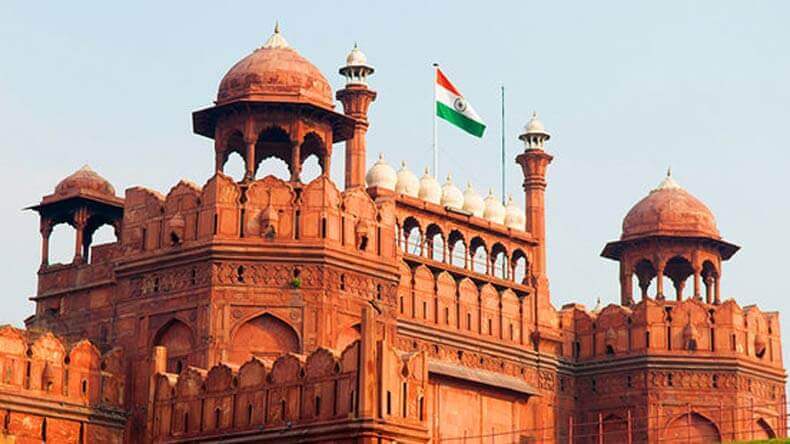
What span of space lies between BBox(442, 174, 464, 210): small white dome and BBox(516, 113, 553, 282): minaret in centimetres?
241

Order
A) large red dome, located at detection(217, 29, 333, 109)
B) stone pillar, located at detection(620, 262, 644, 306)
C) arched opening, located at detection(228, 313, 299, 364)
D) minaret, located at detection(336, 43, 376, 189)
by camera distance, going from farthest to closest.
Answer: stone pillar, located at detection(620, 262, 644, 306) → minaret, located at detection(336, 43, 376, 189) → large red dome, located at detection(217, 29, 333, 109) → arched opening, located at detection(228, 313, 299, 364)

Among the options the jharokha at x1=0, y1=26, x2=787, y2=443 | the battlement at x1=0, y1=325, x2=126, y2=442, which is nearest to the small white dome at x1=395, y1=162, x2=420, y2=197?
the jharokha at x1=0, y1=26, x2=787, y2=443

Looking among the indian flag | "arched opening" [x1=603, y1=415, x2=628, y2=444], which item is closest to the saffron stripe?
the indian flag

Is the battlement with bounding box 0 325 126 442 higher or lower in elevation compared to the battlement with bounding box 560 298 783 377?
lower

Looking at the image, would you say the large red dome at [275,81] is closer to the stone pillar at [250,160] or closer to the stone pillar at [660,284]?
the stone pillar at [250,160]

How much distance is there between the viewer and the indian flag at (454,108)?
4216 centimetres

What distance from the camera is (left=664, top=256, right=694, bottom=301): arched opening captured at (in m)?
43.4

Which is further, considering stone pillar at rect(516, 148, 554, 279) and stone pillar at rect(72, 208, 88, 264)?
stone pillar at rect(516, 148, 554, 279)

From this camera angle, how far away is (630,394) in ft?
137

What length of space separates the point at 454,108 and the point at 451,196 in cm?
229

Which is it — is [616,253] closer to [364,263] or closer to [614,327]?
[614,327]

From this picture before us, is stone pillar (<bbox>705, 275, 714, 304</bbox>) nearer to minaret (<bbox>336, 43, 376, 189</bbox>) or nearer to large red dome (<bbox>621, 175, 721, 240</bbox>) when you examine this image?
large red dome (<bbox>621, 175, 721, 240</bbox>)

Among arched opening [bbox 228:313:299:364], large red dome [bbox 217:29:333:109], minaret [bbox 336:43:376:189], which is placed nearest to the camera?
A: arched opening [bbox 228:313:299:364]

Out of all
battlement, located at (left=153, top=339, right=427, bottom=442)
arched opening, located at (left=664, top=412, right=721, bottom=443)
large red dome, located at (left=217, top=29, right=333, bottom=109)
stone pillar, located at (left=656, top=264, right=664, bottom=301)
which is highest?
large red dome, located at (left=217, top=29, right=333, bottom=109)
